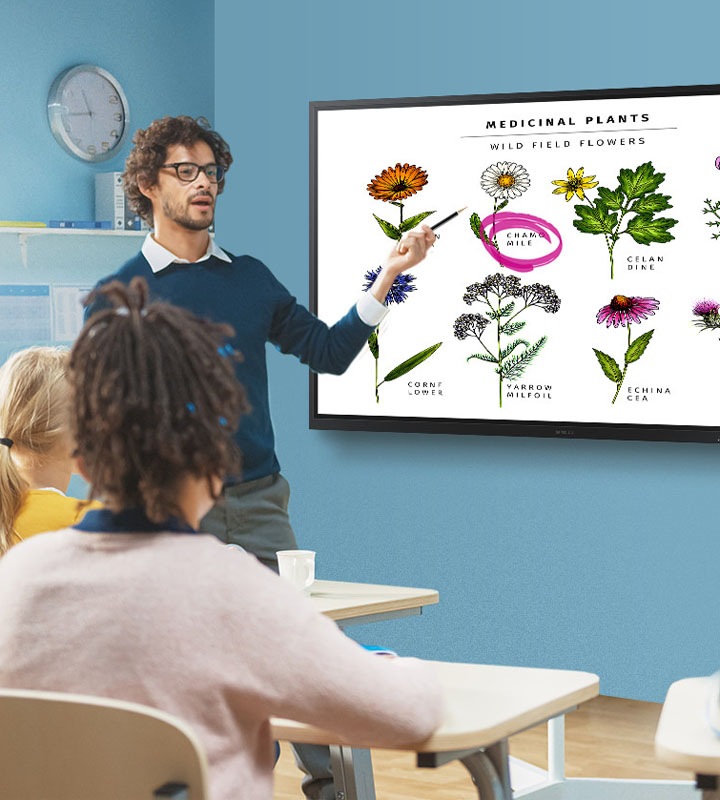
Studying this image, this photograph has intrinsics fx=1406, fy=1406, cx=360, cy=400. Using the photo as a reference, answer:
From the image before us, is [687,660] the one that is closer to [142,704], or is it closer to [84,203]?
[84,203]

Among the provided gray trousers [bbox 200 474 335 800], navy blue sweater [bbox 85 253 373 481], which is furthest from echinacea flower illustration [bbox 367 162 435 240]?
gray trousers [bbox 200 474 335 800]

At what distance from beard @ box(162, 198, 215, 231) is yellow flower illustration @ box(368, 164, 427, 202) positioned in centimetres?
170

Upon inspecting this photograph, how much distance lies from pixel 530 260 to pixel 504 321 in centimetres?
21

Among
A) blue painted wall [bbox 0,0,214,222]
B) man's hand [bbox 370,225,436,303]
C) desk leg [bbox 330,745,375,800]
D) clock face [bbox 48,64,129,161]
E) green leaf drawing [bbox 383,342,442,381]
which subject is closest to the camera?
desk leg [bbox 330,745,375,800]

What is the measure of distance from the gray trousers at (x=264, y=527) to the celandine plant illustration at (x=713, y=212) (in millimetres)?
1834

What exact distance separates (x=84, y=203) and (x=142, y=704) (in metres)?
4.18

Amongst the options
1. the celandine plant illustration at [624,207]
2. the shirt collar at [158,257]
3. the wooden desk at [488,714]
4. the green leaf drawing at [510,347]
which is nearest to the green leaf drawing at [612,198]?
the celandine plant illustration at [624,207]

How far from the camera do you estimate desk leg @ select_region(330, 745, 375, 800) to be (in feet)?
8.16

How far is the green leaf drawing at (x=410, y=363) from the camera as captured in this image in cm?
452

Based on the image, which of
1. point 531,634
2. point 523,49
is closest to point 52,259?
point 523,49

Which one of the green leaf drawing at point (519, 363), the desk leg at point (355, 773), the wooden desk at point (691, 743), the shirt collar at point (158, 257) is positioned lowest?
the desk leg at point (355, 773)

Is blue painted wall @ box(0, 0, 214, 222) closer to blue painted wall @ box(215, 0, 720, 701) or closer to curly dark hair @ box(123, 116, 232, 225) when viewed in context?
blue painted wall @ box(215, 0, 720, 701)

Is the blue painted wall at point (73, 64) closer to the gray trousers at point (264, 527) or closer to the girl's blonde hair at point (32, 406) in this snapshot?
the gray trousers at point (264, 527)

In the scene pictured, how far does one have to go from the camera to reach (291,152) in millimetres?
4770
